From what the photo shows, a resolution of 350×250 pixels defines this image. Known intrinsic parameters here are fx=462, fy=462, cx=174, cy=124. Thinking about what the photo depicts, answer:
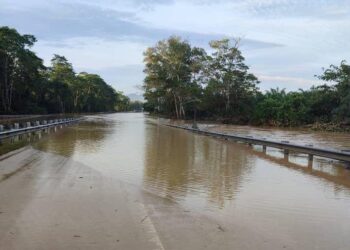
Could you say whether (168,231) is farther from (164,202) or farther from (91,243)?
(164,202)

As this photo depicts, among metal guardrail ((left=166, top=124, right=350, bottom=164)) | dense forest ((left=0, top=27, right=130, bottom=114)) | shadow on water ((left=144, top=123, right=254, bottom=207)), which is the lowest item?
shadow on water ((left=144, top=123, right=254, bottom=207))

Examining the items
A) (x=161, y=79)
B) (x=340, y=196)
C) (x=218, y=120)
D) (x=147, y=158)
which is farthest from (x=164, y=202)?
(x=161, y=79)

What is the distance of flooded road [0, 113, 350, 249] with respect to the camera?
6.30 meters

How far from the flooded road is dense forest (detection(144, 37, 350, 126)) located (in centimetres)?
3722

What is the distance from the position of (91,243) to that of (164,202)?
115 inches

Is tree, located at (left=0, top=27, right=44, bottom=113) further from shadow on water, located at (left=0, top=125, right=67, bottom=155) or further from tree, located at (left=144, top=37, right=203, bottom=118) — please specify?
shadow on water, located at (left=0, top=125, right=67, bottom=155)

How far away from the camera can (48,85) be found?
3767 inches

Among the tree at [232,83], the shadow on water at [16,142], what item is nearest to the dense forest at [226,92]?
the tree at [232,83]

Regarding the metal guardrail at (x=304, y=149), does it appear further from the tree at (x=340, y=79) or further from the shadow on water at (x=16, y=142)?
the tree at (x=340, y=79)

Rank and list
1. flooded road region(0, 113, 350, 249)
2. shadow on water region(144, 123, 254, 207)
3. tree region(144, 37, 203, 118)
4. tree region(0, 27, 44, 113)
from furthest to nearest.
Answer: tree region(144, 37, 203, 118), tree region(0, 27, 44, 113), shadow on water region(144, 123, 254, 207), flooded road region(0, 113, 350, 249)

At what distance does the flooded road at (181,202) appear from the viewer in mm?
6305

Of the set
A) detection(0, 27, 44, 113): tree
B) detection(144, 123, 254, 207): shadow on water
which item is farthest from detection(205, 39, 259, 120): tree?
detection(144, 123, 254, 207): shadow on water

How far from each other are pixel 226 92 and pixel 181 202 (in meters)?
63.7

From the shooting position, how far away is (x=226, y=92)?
235 feet
